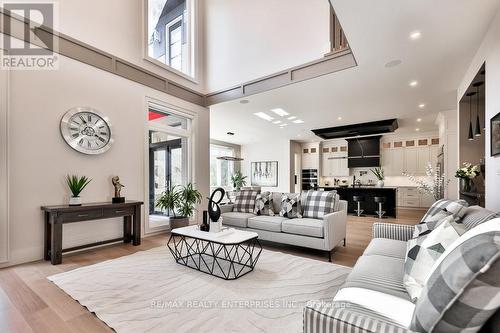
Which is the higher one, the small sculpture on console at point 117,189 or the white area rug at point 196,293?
the small sculpture on console at point 117,189

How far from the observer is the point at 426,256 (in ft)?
4.40

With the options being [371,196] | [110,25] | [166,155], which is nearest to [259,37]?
[110,25]

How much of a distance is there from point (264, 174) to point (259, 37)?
6.41 metres

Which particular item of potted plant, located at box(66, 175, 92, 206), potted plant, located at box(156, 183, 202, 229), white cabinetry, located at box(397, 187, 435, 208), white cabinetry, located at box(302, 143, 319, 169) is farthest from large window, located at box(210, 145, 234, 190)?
white cabinetry, located at box(397, 187, 435, 208)

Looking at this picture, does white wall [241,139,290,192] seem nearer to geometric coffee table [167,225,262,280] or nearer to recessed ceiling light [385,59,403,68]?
recessed ceiling light [385,59,403,68]

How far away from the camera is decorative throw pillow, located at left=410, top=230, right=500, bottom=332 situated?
75cm

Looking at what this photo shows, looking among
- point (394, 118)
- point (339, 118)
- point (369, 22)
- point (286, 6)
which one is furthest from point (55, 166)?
point (394, 118)

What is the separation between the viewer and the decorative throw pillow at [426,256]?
4.21 feet

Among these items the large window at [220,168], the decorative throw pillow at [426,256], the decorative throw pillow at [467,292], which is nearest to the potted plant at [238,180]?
the large window at [220,168]

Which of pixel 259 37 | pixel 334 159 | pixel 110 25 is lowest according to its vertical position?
pixel 334 159

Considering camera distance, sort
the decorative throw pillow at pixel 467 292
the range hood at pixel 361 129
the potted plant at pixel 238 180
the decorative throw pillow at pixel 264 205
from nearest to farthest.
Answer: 1. the decorative throw pillow at pixel 467 292
2. the decorative throw pillow at pixel 264 205
3. the range hood at pixel 361 129
4. the potted plant at pixel 238 180

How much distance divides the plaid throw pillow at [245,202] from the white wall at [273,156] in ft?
18.0

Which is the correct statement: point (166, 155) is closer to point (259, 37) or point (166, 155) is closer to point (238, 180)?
point (259, 37)

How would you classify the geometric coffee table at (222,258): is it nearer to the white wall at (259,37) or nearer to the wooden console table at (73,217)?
the wooden console table at (73,217)
